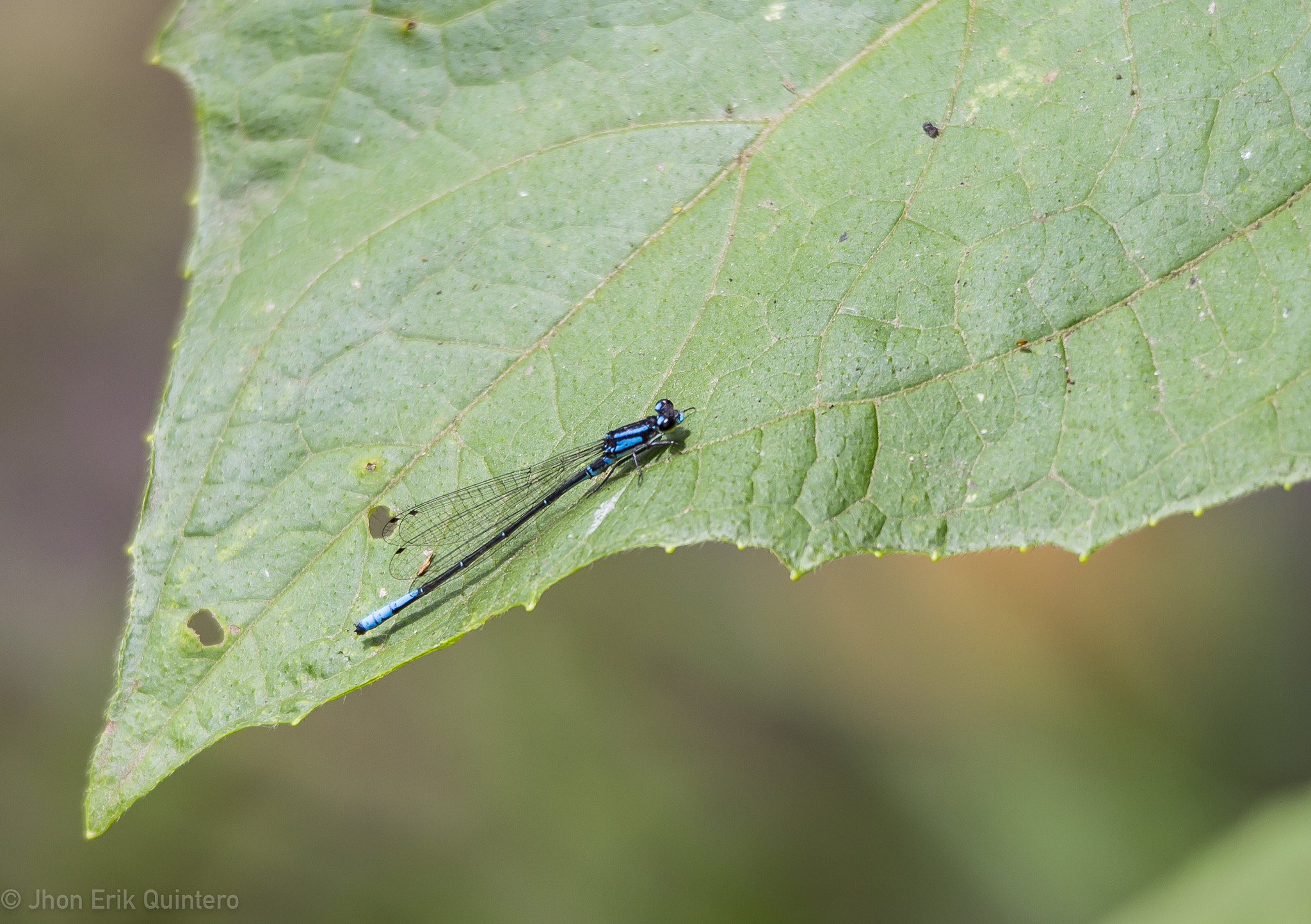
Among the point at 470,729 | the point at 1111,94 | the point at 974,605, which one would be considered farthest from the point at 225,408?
the point at 974,605

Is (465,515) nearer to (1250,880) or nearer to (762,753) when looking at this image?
(1250,880)

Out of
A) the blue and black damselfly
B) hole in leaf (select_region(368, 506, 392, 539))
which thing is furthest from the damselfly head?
hole in leaf (select_region(368, 506, 392, 539))

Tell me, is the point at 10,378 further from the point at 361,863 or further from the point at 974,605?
the point at 974,605

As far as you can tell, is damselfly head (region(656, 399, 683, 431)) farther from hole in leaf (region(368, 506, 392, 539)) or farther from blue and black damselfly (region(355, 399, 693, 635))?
hole in leaf (region(368, 506, 392, 539))

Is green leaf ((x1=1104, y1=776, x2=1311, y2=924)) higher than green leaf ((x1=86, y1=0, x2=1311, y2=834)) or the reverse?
the reverse

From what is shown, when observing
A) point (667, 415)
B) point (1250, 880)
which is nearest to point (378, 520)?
point (667, 415)

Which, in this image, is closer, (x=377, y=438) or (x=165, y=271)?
(x=377, y=438)
